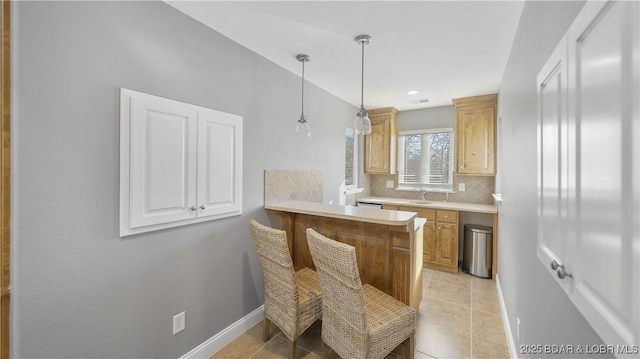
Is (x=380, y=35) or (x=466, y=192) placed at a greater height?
(x=380, y=35)

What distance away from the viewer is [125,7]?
152 cm

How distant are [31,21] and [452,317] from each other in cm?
357

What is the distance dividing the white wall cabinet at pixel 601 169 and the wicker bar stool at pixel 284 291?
4.66ft

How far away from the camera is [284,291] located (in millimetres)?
1889

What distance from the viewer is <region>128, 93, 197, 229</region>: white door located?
1.54m

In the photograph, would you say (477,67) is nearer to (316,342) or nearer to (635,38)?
(635,38)

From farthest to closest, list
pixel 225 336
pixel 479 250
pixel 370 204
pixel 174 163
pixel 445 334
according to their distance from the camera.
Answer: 1. pixel 370 204
2. pixel 479 250
3. pixel 445 334
4. pixel 225 336
5. pixel 174 163

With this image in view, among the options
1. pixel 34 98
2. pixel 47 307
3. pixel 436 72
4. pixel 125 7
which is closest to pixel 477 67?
pixel 436 72

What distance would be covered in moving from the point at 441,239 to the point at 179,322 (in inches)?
130

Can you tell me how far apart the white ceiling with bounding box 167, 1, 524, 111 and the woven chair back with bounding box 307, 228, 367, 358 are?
1510 mm

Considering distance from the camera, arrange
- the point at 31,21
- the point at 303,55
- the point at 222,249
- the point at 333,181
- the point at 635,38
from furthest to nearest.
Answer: the point at 333,181, the point at 303,55, the point at 222,249, the point at 31,21, the point at 635,38

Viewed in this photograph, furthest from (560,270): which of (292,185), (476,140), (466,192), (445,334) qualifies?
(466,192)

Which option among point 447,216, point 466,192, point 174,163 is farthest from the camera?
point 466,192

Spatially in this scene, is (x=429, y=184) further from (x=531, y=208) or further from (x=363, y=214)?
(x=531, y=208)
